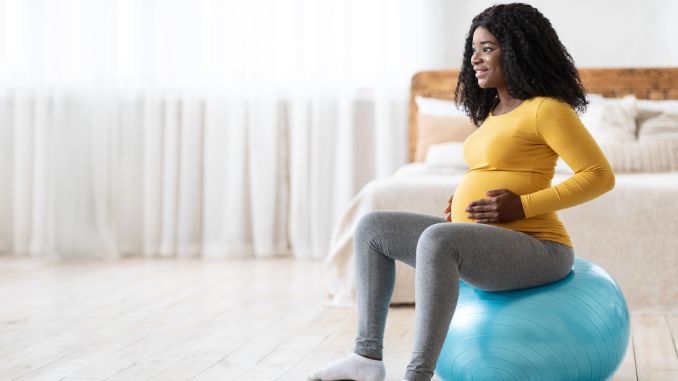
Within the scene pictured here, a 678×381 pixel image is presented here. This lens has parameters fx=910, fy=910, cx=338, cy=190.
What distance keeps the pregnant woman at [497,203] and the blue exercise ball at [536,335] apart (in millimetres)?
50

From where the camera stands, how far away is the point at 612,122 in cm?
383

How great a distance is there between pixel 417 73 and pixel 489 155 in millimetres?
2563

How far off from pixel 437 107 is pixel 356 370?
240cm

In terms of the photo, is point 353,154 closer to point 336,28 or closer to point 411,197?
point 336,28

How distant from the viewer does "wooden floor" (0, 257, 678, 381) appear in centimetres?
241

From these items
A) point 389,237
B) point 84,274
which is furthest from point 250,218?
point 389,237

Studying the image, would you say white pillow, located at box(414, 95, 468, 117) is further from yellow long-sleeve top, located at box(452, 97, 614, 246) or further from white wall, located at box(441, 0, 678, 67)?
yellow long-sleeve top, located at box(452, 97, 614, 246)

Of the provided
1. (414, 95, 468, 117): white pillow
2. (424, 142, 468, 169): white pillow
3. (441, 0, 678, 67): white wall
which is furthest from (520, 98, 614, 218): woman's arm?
(441, 0, 678, 67): white wall

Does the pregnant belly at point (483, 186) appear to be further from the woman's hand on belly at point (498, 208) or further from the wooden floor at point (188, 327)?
the wooden floor at point (188, 327)

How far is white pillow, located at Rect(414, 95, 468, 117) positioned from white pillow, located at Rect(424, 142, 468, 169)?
1.06 ft

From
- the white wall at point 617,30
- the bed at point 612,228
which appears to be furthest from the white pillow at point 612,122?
the white wall at point 617,30

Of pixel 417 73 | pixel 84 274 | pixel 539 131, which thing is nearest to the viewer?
Result: pixel 539 131

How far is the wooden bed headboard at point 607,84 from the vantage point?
4.27 metres

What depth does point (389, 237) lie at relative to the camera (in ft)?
6.82
